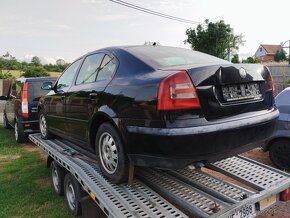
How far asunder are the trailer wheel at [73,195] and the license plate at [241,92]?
206 cm

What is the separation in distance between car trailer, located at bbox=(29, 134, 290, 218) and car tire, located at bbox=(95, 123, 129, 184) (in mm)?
112

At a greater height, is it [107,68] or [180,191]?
[107,68]

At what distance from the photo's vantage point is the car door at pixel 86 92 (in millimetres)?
3371

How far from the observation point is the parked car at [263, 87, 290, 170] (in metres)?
4.84

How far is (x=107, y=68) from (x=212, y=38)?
78.6 ft

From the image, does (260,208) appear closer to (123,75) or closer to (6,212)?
(123,75)

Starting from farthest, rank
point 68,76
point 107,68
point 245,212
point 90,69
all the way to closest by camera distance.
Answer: point 68,76 < point 90,69 < point 107,68 < point 245,212

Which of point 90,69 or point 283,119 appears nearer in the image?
point 90,69

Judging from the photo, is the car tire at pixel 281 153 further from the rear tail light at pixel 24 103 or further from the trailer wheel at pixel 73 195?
the rear tail light at pixel 24 103

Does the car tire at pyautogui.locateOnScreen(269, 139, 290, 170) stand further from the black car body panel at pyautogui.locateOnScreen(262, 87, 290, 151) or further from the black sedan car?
the black sedan car

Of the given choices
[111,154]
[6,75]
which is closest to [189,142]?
[111,154]

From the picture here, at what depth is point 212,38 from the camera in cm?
2584

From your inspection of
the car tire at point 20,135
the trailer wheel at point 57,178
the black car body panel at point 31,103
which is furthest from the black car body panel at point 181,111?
the car tire at point 20,135

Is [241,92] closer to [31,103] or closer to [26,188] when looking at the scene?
[26,188]
